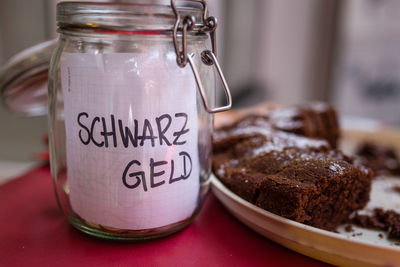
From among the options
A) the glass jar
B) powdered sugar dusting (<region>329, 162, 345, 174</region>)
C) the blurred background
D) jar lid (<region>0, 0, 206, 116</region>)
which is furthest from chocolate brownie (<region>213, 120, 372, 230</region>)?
→ the blurred background

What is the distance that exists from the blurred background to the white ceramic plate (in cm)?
147

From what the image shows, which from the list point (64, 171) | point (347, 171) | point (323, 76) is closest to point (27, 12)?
point (64, 171)

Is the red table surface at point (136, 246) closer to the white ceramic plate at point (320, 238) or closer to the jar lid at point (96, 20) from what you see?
the white ceramic plate at point (320, 238)

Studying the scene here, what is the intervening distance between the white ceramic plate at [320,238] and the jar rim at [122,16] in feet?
0.87

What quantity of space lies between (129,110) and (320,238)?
28 centimetres

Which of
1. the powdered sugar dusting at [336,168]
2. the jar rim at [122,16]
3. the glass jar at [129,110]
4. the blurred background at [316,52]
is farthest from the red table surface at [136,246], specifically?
the blurred background at [316,52]

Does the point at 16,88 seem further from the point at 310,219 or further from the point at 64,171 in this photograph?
the point at 310,219

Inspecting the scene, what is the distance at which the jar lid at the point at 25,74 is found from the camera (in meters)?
0.54

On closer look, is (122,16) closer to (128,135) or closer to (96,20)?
(96,20)

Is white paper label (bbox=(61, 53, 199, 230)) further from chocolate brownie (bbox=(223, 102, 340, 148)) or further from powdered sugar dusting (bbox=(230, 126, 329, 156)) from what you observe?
chocolate brownie (bbox=(223, 102, 340, 148))

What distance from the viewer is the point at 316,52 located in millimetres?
2793

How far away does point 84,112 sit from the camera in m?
0.42

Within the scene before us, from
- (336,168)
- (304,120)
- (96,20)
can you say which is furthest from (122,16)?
(304,120)

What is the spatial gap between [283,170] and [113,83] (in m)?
0.27
